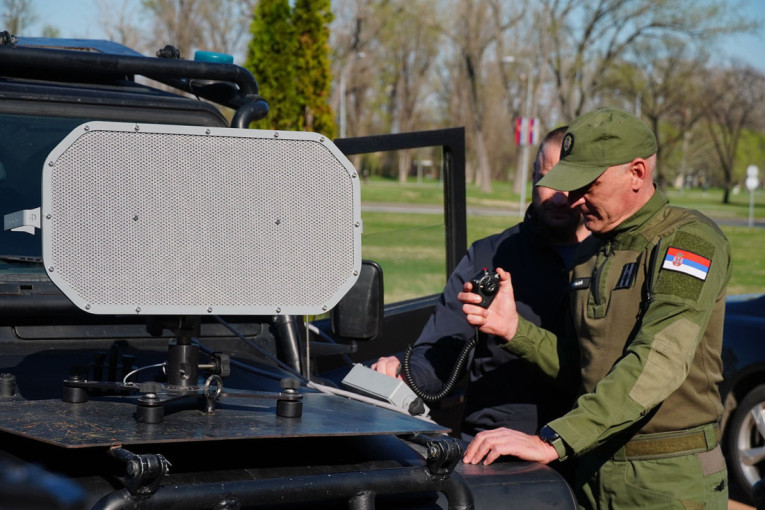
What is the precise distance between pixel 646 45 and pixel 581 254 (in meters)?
44.0

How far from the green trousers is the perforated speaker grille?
1.13 metres

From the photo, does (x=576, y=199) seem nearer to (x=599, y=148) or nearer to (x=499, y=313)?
(x=599, y=148)

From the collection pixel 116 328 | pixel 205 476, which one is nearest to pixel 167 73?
pixel 116 328

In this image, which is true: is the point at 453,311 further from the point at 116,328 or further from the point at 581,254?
the point at 116,328

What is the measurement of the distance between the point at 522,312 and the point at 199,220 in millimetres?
1707

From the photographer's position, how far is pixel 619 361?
2.69 meters

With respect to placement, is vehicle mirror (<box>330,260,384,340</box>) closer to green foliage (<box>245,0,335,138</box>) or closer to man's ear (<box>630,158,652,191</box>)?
man's ear (<box>630,158,652,191</box>)

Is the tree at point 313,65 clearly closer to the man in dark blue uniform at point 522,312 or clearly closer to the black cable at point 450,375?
the man in dark blue uniform at point 522,312

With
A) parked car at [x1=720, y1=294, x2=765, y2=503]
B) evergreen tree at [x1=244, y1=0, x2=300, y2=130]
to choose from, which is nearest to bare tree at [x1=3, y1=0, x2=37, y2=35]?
evergreen tree at [x1=244, y1=0, x2=300, y2=130]

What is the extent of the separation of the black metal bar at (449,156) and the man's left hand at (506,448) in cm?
137

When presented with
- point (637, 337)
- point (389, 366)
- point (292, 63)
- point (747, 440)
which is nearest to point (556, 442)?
point (637, 337)

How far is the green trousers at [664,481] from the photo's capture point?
2.82 m

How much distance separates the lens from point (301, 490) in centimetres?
197

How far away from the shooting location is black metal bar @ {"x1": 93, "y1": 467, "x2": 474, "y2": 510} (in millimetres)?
1821
